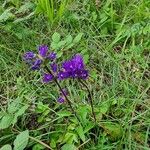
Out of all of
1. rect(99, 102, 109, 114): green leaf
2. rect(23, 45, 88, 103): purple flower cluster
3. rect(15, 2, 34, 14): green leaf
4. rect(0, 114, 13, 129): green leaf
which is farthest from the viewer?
rect(15, 2, 34, 14): green leaf

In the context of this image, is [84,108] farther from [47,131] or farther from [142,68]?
[142,68]

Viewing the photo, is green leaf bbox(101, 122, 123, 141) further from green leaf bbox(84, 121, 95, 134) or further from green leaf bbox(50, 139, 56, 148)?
green leaf bbox(50, 139, 56, 148)

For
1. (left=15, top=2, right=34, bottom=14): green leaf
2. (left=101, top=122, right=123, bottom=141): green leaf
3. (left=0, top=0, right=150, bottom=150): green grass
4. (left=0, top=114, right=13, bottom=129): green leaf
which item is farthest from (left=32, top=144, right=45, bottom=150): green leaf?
(left=15, top=2, right=34, bottom=14): green leaf

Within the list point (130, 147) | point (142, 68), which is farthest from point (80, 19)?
point (130, 147)

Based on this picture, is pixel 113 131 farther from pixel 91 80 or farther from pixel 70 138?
pixel 91 80

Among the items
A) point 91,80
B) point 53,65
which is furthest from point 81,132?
point 91,80

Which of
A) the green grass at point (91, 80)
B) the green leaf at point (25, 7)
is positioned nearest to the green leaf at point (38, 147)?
the green grass at point (91, 80)
